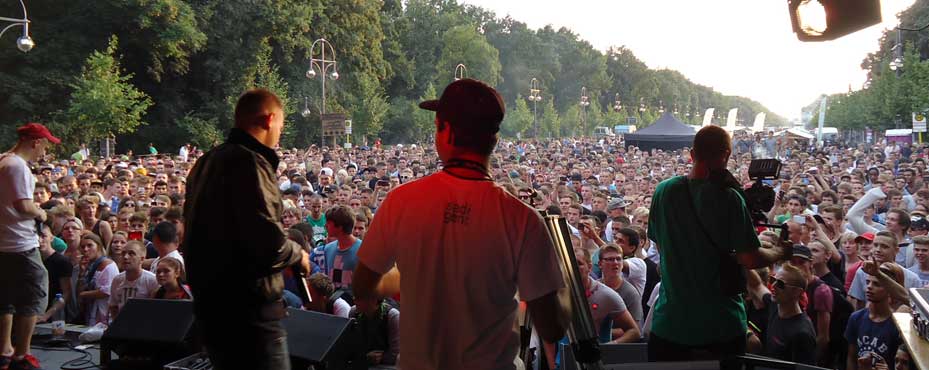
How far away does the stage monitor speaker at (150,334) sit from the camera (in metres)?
5.62

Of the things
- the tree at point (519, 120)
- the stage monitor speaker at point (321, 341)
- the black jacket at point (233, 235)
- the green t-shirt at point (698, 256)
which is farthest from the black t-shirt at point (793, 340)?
the tree at point (519, 120)

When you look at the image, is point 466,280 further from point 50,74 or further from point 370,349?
point 50,74

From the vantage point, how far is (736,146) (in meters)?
44.9

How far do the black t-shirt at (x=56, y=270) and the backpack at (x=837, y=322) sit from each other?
6.41 meters

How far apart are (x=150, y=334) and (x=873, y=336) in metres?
4.83

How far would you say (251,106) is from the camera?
346 centimetres

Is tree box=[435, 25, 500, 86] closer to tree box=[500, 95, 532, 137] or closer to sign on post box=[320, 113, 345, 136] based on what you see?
tree box=[500, 95, 532, 137]

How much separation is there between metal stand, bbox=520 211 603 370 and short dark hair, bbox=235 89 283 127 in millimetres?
1227

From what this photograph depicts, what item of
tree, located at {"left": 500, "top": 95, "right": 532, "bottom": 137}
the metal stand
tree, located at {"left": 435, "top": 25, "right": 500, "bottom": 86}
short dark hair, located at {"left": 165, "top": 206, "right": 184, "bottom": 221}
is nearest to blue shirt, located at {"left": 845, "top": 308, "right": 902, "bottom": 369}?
the metal stand

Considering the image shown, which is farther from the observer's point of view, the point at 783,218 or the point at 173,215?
the point at 783,218

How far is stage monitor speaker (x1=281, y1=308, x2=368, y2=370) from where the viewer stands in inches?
198

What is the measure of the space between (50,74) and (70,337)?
3543 cm

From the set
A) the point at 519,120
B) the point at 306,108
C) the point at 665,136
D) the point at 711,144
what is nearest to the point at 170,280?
the point at 711,144

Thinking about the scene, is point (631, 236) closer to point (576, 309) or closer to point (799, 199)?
point (799, 199)
